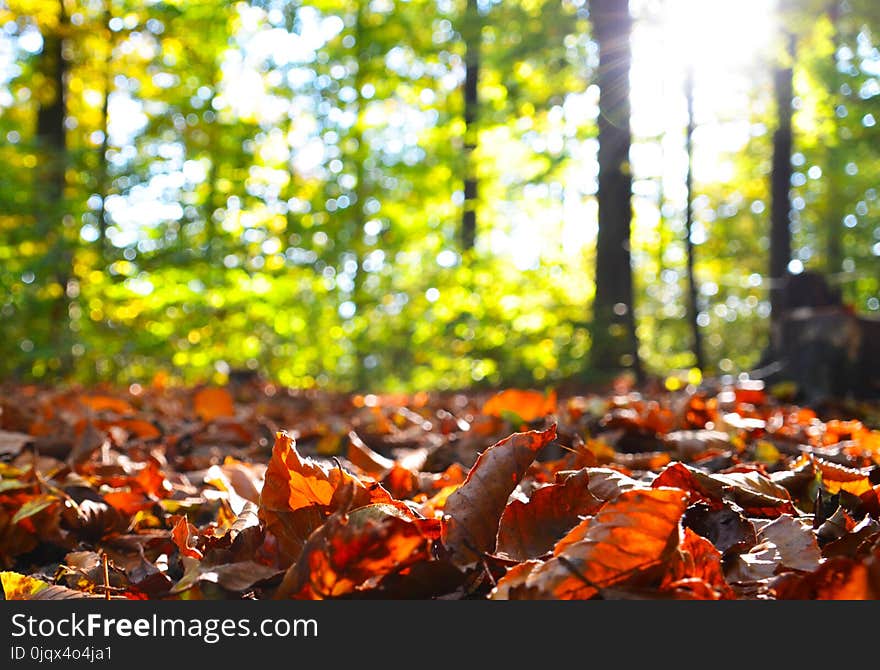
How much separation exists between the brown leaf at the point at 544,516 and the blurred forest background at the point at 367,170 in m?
4.75

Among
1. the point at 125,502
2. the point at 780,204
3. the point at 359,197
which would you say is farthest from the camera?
the point at 780,204

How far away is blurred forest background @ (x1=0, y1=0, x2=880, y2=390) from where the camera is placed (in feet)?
24.0

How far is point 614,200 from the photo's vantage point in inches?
300

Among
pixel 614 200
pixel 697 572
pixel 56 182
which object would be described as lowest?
pixel 697 572

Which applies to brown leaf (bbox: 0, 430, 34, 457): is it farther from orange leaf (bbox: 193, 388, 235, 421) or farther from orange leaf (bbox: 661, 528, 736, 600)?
orange leaf (bbox: 661, 528, 736, 600)

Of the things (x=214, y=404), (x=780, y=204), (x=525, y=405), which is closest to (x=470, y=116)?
(x=780, y=204)

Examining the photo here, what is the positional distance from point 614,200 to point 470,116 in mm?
4603

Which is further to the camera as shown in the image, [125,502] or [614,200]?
[614,200]

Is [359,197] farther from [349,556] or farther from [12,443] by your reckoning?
[349,556]

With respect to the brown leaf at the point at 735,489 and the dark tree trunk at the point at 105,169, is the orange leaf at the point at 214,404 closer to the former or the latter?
the brown leaf at the point at 735,489

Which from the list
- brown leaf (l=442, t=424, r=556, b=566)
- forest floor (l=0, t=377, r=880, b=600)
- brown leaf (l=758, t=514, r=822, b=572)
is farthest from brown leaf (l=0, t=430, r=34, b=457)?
brown leaf (l=758, t=514, r=822, b=572)

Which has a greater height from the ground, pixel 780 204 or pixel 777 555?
pixel 780 204

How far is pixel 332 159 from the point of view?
→ 11531 millimetres

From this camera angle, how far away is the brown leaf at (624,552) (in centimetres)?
79
